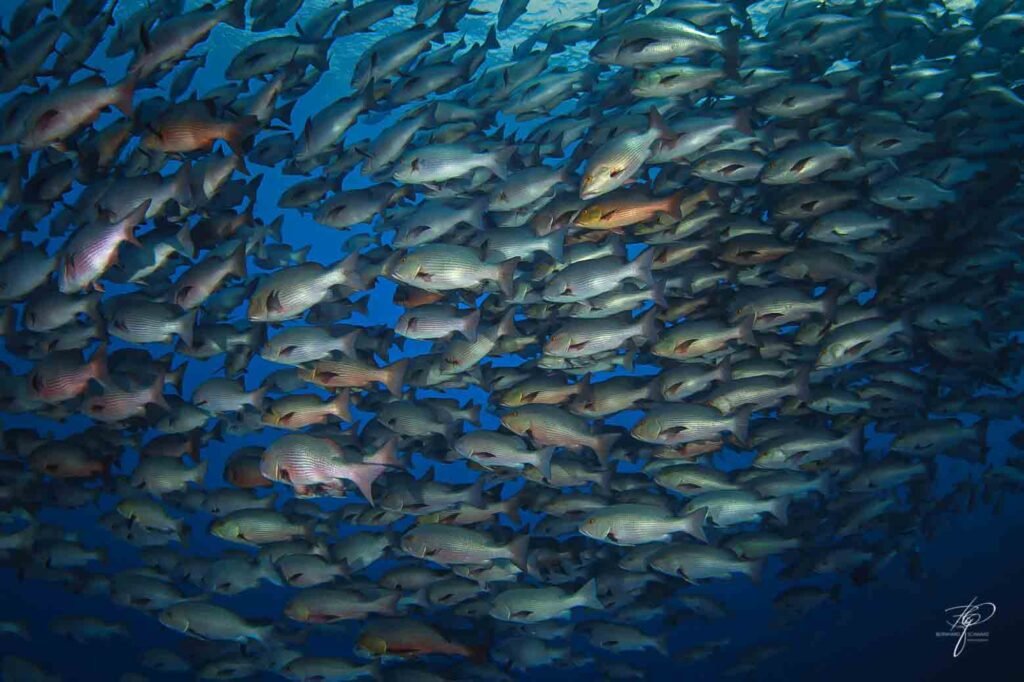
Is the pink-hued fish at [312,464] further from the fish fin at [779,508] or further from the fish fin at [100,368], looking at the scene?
the fish fin at [779,508]

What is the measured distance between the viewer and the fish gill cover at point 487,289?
6.32m

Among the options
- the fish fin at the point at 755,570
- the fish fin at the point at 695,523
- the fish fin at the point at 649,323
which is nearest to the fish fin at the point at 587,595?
the fish fin at the point at 695,523

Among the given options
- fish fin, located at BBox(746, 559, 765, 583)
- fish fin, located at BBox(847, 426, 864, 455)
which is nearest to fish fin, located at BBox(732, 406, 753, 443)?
fish fin, located at BBox(847, 426, 864, 455)

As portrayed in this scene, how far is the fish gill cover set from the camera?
632 cm

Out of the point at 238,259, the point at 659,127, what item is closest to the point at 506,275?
the point at 659,127

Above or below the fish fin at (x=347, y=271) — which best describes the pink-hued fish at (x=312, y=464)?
below

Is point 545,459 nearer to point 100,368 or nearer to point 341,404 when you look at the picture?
point 341,404

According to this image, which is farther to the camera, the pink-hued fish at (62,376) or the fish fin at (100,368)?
the pink-hued fish at (62,376)

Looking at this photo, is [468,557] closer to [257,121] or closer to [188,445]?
[188,445]

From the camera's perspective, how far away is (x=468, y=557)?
712 centimetres

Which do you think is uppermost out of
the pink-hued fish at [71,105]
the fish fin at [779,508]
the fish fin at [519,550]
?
the pink-hued fish at [71,105]

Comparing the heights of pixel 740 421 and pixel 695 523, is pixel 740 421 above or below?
above

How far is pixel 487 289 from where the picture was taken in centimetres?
751

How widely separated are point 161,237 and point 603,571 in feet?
23.5
